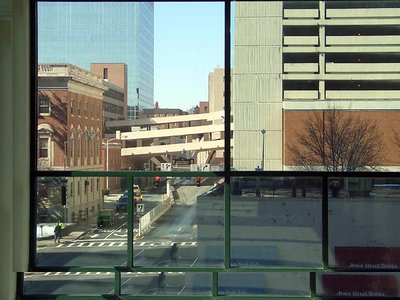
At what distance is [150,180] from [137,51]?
980mm

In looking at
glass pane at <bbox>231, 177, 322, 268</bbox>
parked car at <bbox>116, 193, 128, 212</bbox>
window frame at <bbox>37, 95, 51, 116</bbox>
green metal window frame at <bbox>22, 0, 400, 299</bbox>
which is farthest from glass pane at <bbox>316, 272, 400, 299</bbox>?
window frame at <bbox>37, 95, 51, 116</bbox>

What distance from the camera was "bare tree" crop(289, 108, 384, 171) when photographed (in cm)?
382

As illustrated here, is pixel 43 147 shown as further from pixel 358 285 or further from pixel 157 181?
pixel 358 285

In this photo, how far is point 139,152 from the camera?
384 cm

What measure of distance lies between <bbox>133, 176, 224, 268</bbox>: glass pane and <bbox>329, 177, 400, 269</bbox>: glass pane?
0.84 m

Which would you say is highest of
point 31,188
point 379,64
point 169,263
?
point 379,64

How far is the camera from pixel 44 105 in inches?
149

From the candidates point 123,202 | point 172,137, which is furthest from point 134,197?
point 172,137

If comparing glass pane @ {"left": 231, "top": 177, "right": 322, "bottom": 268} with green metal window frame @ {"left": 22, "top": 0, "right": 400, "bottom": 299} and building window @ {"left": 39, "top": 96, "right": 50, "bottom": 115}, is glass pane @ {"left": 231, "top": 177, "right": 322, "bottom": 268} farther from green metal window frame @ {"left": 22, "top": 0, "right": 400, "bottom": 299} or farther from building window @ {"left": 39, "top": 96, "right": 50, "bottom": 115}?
building window @ {"left": 39, "top": 96, "right": 50, "bottom": 115}

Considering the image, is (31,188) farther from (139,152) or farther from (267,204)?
(267,204)

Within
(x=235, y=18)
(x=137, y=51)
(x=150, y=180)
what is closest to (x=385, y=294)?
(x=150, y=180)

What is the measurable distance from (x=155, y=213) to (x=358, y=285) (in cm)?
157

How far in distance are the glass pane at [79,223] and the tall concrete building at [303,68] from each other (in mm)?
987

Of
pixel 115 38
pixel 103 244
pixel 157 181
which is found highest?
pixel 115 38
